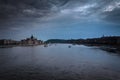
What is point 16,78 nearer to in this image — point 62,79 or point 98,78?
point 62,79

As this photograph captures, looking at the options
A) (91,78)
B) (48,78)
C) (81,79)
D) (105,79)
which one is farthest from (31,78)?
(105,79)

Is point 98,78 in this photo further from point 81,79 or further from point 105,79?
point 81,79

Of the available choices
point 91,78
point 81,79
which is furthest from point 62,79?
point 91,78

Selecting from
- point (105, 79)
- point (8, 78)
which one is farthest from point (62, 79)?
point (8, 78)

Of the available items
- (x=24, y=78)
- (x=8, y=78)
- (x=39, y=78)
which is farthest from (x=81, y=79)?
(x=8, y=78)

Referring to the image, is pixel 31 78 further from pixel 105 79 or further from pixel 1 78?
pixel 105 79

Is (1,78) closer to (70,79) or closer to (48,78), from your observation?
(48,78)

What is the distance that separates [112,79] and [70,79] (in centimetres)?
618

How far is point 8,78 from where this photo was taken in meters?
23.3

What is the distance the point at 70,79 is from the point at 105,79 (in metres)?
5.18

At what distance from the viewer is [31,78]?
2350 cm

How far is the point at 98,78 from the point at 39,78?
884 cm

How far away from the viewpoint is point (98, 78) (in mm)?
23938

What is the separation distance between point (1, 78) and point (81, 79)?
11.7m
